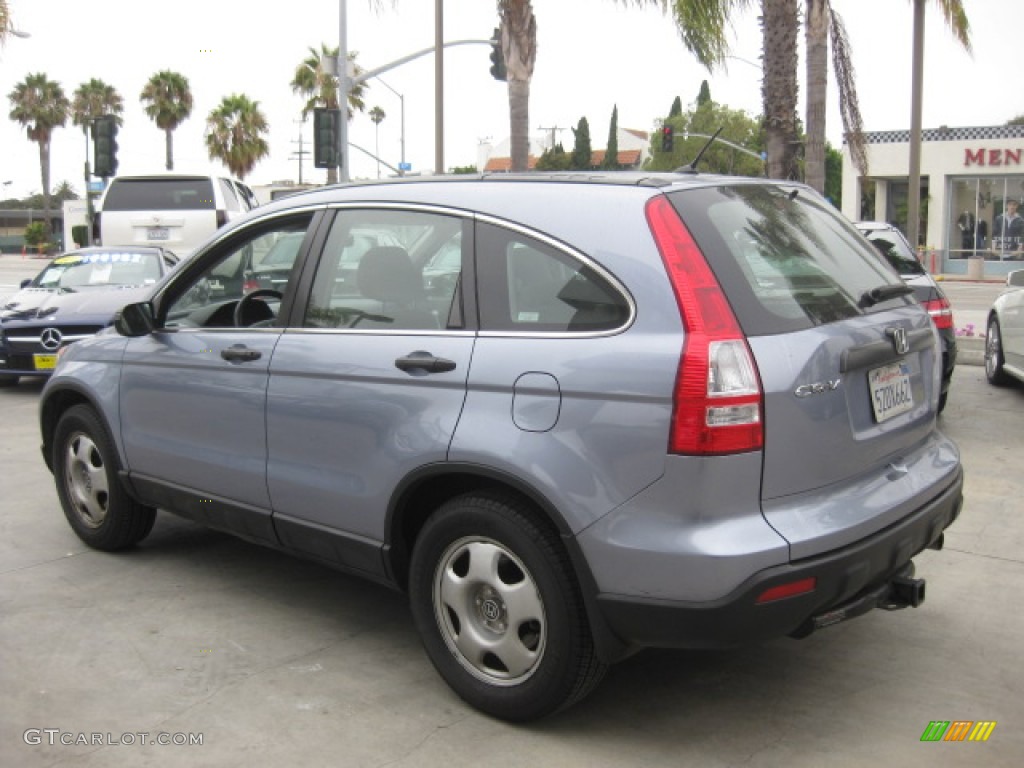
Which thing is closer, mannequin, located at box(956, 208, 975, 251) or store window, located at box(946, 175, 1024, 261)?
store window, located at box(946, 175, 1024, 261)

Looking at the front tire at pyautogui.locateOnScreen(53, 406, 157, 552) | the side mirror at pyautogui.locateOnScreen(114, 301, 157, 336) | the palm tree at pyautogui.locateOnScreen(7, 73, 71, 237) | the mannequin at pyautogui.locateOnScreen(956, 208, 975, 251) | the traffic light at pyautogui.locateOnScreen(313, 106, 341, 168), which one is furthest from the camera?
the palm tree at pyautogui.locateOnScreen(7, 73, 71, 237)

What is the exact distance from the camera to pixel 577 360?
11.0ft

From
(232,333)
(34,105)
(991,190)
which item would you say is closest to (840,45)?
(232,333)

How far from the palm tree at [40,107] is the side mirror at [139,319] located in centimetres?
6464

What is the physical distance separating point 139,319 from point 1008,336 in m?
8.10

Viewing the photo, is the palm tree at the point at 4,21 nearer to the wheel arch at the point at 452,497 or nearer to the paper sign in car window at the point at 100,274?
the paper sign in car window at the point at 100,274

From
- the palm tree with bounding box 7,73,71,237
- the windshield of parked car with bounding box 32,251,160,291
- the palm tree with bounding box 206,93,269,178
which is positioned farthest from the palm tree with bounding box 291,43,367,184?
the windshield of parked car with bounding box 32,251,160,291

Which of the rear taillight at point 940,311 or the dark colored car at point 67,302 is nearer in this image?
the rear taillight at point 940,311

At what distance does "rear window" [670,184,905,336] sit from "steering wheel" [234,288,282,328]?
1960 millimetres

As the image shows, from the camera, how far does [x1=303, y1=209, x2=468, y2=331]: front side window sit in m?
3.88

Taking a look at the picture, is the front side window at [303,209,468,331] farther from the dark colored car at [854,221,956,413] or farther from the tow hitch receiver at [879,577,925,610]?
the dark colored car at [854,221,956,413]

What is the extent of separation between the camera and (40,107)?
2477 inches

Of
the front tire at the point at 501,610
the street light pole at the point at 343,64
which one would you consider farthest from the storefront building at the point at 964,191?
the front tire at the point at 501,610

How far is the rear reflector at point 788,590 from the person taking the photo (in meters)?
3.11
